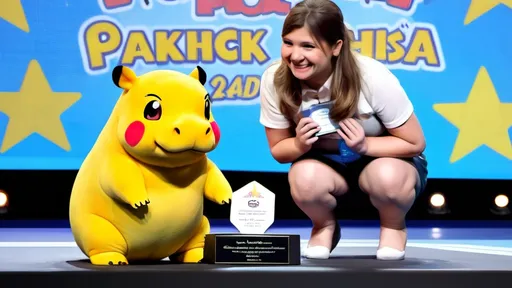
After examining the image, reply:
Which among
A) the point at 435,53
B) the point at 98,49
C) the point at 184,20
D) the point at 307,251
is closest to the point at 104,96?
the point at 98,49

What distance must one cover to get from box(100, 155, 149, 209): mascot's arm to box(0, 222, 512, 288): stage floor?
6.6 inches

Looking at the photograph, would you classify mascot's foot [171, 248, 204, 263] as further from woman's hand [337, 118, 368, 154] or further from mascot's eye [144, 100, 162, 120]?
woman's hand [337, 118, 368, 154]

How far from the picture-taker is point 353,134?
7.76ft

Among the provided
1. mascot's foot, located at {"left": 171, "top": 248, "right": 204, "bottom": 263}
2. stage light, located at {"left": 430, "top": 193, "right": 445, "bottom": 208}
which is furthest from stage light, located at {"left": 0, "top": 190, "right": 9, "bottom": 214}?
mascot's foot, located at {"left": 171, "top": 248, "right": 204, "bottom": 263}

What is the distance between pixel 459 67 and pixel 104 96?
1744mm

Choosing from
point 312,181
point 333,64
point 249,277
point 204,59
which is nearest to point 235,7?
point 204,59

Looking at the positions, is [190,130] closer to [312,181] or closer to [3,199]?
[312,181]

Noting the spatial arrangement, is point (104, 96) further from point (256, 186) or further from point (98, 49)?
point (256, 186)

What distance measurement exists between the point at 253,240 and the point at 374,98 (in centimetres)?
59

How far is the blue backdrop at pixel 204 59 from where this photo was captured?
4047 millimetres

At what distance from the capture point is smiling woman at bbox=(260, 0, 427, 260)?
2.36m

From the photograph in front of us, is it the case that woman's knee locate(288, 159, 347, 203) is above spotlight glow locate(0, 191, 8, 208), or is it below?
above

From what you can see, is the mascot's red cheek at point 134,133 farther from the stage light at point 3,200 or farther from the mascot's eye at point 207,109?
the stage light at point 3,200

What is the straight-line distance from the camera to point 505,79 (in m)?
4.22
